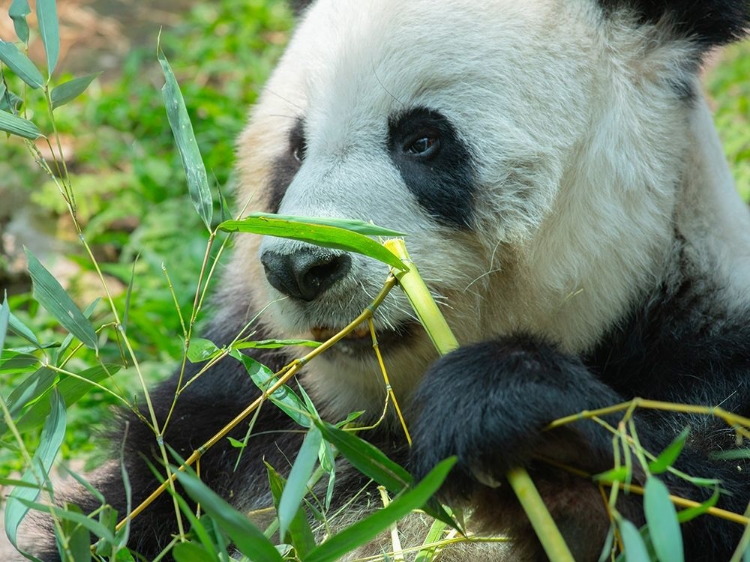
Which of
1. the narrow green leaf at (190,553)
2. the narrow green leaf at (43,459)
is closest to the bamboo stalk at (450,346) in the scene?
the narrow green leaf at (190,553)

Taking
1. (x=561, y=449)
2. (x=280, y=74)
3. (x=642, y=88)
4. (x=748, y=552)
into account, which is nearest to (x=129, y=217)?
(x=280, y=74)

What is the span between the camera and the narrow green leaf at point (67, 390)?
2676 millimetres

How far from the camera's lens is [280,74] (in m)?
3.55

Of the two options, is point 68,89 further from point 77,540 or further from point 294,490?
point 294,490

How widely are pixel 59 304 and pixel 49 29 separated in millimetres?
834

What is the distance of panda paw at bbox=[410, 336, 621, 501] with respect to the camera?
88.4 inches

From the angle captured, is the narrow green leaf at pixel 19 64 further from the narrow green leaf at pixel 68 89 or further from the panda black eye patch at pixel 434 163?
the panda black eye patch at pixel 434 163

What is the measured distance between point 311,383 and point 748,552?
1703mm

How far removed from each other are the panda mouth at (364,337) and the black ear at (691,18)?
127 centimetres

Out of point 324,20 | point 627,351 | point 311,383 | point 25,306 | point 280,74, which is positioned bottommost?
point 25,306

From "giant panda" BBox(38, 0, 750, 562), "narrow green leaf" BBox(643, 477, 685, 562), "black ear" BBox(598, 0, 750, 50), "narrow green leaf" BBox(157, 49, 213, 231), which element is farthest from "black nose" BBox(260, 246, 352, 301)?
"black ear" BBox(598, 0, 750, 50)

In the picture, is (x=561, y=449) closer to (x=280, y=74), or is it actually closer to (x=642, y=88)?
(x=642, y=88)

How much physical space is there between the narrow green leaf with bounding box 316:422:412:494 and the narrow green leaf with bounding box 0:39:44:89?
137 cm

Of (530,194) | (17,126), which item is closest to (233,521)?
(17,126)
